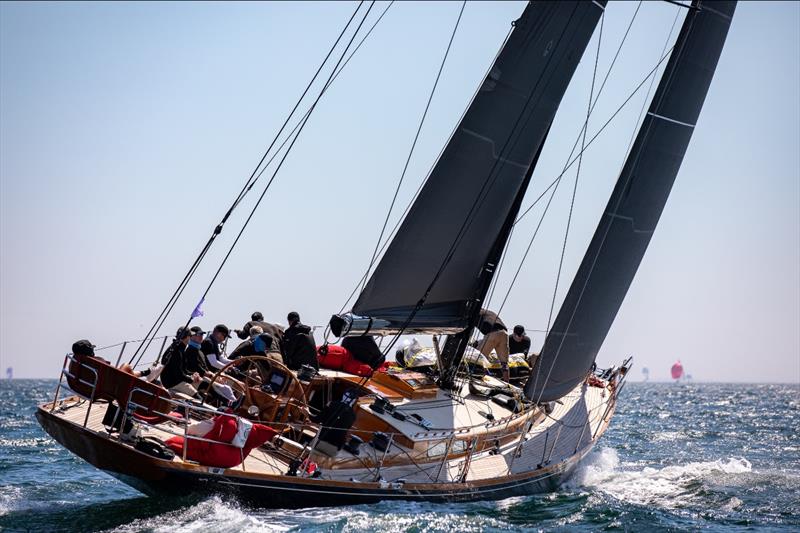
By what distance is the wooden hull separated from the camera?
9773 mm

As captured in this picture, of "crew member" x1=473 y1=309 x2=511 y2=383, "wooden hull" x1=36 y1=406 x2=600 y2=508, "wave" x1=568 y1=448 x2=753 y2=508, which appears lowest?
"wooden hull" x1=36 y1=406 x2=600 y2=508

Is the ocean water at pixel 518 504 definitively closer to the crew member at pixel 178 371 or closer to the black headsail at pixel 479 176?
the crew member at pixel 178 371

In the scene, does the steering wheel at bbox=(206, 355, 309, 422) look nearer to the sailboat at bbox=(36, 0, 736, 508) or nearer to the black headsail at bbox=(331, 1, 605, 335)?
the sailboat at bbox=(36, 0, 736, 508)

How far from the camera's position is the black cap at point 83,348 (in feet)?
32.7

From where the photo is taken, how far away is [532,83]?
13414mm

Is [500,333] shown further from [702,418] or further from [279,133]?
[702,418]

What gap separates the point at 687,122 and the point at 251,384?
8753 mm

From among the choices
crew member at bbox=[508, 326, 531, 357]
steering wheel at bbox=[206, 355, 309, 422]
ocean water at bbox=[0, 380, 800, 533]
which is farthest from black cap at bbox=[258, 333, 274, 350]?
crew member at bbox=[508, 326, 531, 357]

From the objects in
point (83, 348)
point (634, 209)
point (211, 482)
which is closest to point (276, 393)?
point (211, 482)

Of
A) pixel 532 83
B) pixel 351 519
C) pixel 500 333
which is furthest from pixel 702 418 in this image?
pixel 351 519

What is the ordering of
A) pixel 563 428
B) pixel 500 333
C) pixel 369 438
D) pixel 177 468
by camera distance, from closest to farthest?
pixel 177 468, pixel 369 438, pixel 563 428, pixel 500 333

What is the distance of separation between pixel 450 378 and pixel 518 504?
2891 millimetres

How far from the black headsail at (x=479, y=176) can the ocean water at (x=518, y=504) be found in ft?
10.4

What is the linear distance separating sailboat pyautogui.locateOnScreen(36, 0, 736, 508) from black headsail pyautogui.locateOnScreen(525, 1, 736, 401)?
0.09 ft
